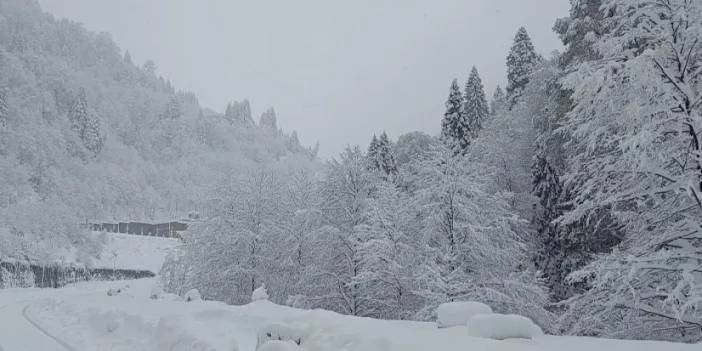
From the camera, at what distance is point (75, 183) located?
127812mm

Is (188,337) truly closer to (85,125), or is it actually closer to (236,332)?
(236,332)

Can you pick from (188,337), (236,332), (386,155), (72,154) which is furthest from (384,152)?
(72,154)

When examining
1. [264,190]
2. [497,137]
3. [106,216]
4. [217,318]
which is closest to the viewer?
[217,318]

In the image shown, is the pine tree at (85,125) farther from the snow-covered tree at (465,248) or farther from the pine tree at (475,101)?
the snow-covered tree at (465,248)

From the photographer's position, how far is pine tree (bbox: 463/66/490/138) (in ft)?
162

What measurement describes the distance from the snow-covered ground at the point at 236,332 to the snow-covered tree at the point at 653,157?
3951mm

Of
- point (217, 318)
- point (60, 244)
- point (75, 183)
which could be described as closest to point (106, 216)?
point (75, 183)

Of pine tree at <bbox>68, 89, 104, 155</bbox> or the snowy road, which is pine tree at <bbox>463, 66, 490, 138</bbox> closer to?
the snowy road

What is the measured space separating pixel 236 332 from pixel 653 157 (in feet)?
29.5

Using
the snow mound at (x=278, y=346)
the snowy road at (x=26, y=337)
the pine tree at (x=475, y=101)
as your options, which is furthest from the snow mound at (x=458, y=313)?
the pine tree at (x=475, y=101)

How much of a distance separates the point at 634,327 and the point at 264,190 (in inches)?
915

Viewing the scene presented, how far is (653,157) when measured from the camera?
9625 millimetres

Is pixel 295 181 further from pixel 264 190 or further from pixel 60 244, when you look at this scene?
pixel 60 244

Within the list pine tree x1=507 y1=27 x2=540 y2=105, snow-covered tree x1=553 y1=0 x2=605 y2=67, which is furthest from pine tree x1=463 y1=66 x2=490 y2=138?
snow-covered tree x1=553 y1=0 x2=605 y2=67
